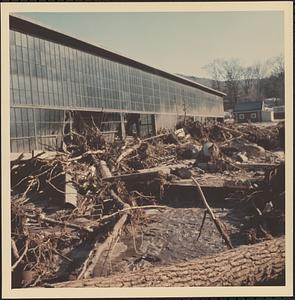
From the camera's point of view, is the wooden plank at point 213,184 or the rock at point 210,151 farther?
the rock at point 210,151

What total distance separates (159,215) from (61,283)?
2027mm

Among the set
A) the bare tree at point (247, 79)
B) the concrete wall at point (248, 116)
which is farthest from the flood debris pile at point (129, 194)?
the bare tree at point (247, 79)

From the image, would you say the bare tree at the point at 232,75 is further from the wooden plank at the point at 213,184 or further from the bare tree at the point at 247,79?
the wooden plank at the point at 213,184

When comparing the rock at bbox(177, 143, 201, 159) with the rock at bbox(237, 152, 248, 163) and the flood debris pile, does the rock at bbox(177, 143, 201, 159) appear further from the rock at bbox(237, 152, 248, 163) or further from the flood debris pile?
the rock at bbox(237, 152, 248, 163)

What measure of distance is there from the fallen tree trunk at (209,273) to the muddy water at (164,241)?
0.33 metres

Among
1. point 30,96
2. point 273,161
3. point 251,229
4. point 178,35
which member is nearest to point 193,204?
point 251,229

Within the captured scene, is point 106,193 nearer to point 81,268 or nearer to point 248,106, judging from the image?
point 81,268

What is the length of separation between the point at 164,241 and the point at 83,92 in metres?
3.06

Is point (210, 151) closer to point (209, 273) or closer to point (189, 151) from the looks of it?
point (189, 151)

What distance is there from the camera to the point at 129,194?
670 centimetres

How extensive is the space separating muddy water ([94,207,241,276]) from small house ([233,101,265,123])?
1.76m

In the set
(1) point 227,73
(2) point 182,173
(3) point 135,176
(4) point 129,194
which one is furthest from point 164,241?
(1) point 227,73

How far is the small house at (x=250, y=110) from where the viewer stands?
22.0ft

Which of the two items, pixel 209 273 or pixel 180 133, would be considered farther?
pixel 180 133
